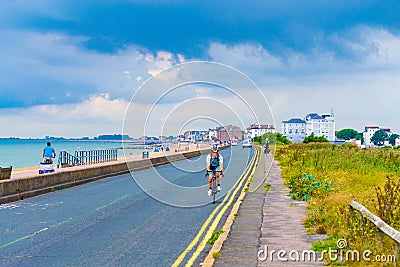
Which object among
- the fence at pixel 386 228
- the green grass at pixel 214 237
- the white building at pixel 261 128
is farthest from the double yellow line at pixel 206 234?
the white building at pixel 261 128

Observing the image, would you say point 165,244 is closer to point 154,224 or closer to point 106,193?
point 154,224

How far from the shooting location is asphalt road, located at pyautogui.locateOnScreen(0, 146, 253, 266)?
32.2ft

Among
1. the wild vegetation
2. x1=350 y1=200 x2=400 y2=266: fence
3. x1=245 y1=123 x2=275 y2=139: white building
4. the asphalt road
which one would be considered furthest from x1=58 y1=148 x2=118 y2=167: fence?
x1=350 y1=200 x2=400 y2=266: fence

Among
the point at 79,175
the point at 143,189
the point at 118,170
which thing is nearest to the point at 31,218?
the point at 143,189

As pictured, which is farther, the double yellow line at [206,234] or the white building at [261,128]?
the white building at [261,128]

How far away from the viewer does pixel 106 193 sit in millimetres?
21750

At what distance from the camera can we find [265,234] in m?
11.6

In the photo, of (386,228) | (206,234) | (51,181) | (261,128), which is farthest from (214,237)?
(261,128)

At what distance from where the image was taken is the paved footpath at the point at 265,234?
9195mm

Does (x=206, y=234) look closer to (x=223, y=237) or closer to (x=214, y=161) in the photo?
(x=223, y=237)

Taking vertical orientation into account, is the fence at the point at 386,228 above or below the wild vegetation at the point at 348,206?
above

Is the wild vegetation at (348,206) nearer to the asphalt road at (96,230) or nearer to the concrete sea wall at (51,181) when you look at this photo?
the asphalt road at (96,230)

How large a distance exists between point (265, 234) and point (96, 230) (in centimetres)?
393

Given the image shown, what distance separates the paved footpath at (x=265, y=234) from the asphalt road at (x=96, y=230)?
0.98 meters
